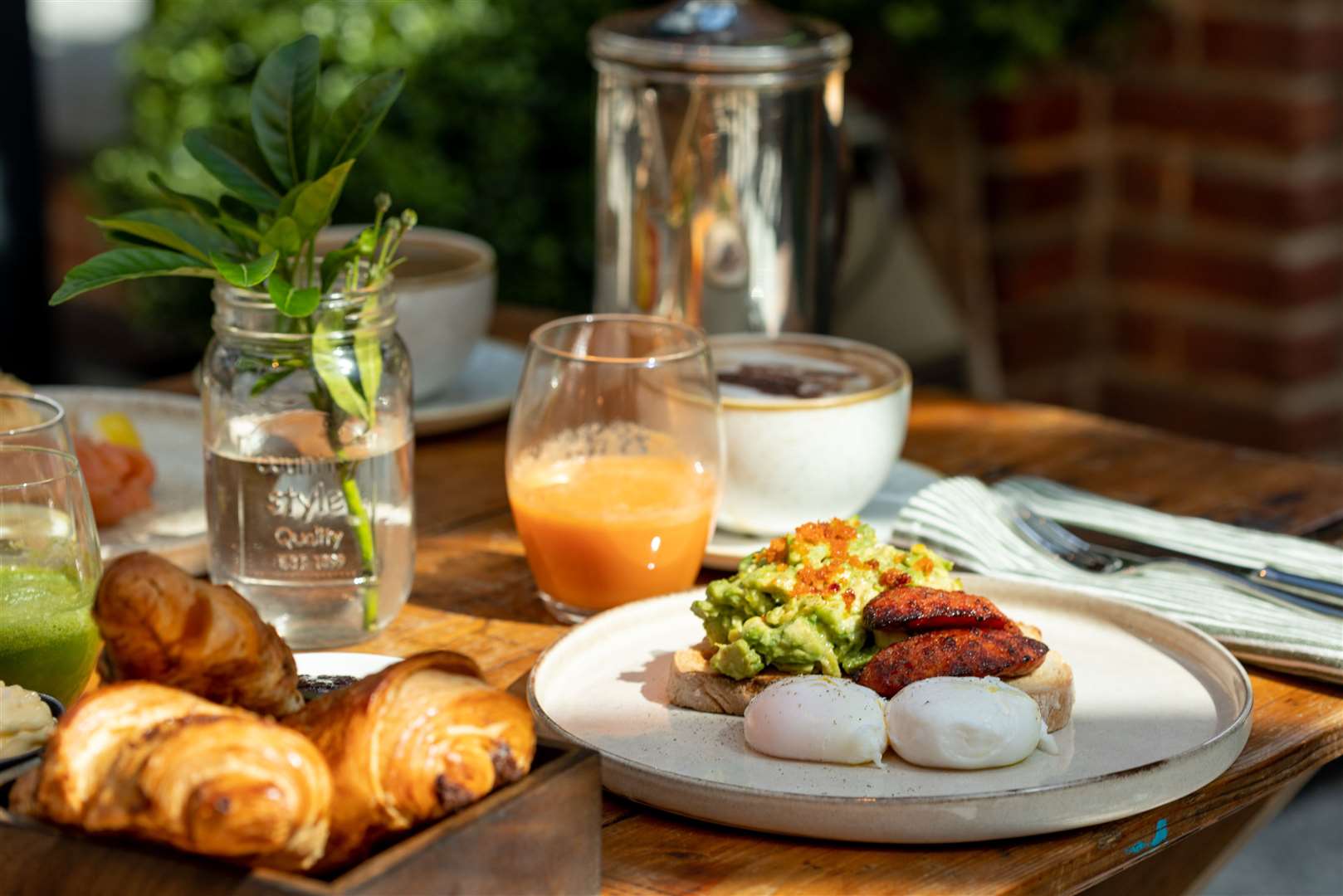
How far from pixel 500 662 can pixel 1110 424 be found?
2.46 ft

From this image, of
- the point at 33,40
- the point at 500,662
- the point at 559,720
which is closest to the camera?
the point at 559,720

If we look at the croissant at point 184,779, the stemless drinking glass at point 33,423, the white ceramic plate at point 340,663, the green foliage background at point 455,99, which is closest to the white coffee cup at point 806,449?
the white ceramic plate at point 340,663

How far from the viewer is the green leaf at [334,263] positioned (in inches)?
37.7

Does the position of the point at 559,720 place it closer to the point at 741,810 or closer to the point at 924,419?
the point at 741,810

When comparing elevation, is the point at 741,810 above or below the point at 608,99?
below

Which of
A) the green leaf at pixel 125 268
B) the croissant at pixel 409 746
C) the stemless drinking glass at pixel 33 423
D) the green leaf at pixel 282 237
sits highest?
the green leaf at pixel 282 237

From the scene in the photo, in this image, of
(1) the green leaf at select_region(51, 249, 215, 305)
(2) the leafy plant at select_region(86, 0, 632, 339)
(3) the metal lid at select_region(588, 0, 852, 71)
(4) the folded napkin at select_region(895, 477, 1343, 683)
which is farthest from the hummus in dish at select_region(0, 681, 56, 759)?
(2) the leafy plant at select_region(86, 0, 632, 339)

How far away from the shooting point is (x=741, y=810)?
0.78 meters

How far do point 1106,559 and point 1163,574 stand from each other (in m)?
0.05

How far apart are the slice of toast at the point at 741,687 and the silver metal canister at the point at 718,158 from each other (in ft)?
1.88

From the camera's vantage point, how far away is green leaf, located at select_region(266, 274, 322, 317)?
3.03ft

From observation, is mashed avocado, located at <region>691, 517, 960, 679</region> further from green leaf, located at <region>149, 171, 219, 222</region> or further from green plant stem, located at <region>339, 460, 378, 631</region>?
green leaf, located at <region>149, 171, 219, 222</region>

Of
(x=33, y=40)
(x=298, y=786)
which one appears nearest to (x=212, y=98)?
(x=33, y=40)

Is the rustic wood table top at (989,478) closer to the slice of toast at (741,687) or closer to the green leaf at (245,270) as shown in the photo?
the slice of toast at (741,687)
